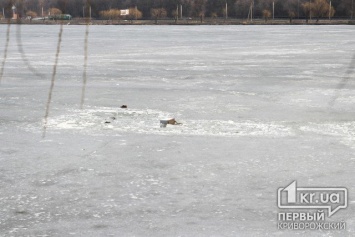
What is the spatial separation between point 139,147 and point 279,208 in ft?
7.67

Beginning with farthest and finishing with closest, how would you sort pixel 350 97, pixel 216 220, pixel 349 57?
pixel 349 57
pixel 350 97
pixel 216 220

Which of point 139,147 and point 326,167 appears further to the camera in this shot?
point 139,147

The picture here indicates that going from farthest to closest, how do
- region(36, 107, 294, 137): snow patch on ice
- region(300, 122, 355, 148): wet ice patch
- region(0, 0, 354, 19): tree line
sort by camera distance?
region(0, 0, 354, 19): tree line → region(36, 107, 294, 137): snow patch on ice → region(300, 122, 355, 148): wet ice patch

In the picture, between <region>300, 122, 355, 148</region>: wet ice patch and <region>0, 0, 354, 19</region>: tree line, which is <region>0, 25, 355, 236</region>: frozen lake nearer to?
<region>300, 122, 355, 148</region>: wet ice patch

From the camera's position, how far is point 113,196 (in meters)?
4.61

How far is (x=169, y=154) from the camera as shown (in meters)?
6.02

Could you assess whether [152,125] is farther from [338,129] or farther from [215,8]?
[215,8]

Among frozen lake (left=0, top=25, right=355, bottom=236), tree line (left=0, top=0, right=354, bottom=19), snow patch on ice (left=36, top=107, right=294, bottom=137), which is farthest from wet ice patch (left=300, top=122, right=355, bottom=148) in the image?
tree line (left=0, top=0, right=354, bottom=19)

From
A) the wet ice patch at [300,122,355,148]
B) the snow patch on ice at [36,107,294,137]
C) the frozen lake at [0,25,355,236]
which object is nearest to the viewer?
the frozen lake at [0,25,355,236]

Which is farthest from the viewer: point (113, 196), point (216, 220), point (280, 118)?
point (280, 118)

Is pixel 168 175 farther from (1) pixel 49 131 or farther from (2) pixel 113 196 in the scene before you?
(1) pixel 49 131

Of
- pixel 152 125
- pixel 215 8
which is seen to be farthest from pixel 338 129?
pixel 215 8

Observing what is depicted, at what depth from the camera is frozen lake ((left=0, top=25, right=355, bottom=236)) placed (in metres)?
4.09

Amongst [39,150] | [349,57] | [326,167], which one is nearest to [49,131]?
[39,150]
